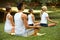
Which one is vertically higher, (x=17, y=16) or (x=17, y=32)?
(x=17, y=16)

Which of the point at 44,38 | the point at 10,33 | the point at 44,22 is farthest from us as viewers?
the point at 44,22

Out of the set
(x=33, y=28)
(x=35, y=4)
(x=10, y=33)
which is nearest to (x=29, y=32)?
(x=33, y=28)

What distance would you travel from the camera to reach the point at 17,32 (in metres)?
8.70

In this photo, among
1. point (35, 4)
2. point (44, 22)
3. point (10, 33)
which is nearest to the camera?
point (10, 33)

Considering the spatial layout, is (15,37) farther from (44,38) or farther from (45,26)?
(45,26)

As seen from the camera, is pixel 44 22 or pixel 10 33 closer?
pixel 10 33

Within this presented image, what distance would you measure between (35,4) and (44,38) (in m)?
20.1

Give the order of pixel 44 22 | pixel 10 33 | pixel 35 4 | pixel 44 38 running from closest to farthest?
1. pixel 44 38
2. pixel 10 33
3. pixel 44 22
4. pixel 35 4

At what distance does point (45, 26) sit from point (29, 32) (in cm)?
340

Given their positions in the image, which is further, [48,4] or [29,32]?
[48,4]

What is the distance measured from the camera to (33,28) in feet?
27.8

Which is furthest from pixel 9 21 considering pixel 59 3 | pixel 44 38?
pixel 59 3

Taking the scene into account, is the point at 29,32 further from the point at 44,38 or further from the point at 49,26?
the point at 49,26

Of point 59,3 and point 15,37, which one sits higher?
point 59,3
